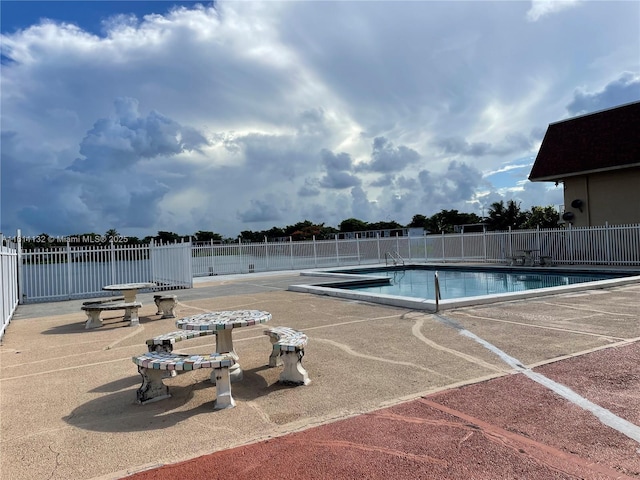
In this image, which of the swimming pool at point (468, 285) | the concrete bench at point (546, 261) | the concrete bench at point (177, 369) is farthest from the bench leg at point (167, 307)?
the concrete bench at point (546, 261)

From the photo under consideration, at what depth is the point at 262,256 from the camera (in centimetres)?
2553

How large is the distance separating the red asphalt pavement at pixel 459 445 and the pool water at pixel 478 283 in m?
9.78

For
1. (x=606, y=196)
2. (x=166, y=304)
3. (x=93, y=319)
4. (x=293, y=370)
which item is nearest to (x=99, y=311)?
(x=93, y=319)

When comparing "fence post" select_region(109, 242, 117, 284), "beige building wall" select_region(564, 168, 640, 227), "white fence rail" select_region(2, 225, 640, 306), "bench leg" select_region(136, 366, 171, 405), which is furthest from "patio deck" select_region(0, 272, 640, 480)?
"beige building wall" select_region(564, 168, 640, 227)

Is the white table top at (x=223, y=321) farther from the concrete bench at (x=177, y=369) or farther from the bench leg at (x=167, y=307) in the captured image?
the bench leg at (x=167, y=307)

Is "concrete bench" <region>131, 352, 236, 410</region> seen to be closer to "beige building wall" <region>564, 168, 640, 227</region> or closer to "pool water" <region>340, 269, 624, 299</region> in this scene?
"pool water" <region>340, 269, 624, 299</region>

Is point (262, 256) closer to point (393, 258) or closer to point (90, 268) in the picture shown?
point (393, 258)

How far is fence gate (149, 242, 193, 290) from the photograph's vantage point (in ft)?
61.9

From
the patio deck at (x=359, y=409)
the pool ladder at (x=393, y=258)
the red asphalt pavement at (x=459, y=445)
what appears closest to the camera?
the red asphalt pavement at (x=459, y=445)

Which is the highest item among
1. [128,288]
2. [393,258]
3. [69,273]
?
[69,273]

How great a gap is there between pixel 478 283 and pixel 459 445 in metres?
15.7

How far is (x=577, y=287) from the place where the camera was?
12.1 meters

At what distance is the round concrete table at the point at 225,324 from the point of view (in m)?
5.22

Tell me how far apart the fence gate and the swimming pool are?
553cm
